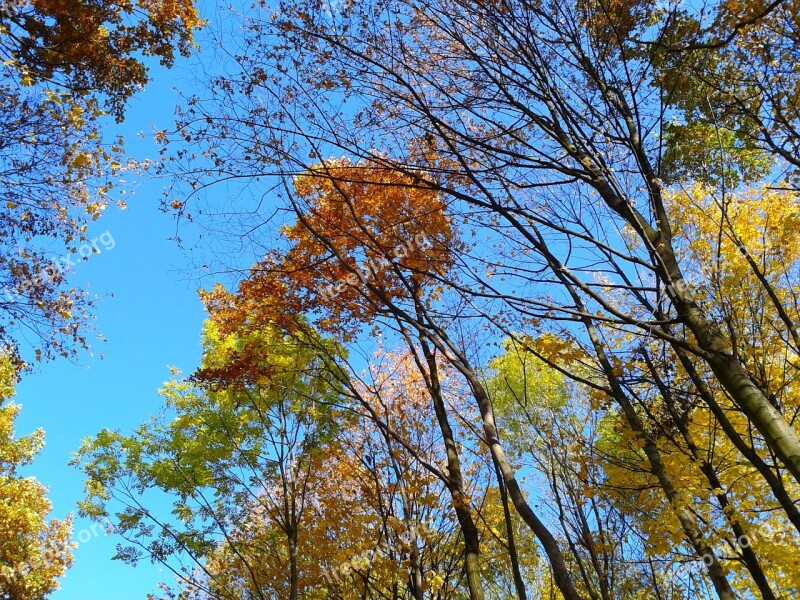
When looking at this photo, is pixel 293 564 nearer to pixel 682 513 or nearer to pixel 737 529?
pixel 682 513

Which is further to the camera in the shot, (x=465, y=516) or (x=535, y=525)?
(x=465, y=516)

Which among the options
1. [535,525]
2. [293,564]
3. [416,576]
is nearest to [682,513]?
[535,525]

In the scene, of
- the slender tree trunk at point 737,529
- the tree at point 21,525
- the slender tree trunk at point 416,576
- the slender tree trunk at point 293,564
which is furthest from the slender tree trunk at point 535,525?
the tree at point 21,525

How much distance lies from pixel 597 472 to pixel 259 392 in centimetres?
512

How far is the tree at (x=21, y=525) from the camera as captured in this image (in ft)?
37.1

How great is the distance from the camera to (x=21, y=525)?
11.5 metres

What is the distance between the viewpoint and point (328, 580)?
6926 millimetres

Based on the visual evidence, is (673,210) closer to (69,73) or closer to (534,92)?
(534,92)

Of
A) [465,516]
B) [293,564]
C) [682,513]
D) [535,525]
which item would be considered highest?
[293,564]

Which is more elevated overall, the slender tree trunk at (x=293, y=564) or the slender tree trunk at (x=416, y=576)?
the slender tree trunk at (x=293, y=564)

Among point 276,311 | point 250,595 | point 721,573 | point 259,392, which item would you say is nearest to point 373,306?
point 276,311

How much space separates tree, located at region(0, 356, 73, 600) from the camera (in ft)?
37.1

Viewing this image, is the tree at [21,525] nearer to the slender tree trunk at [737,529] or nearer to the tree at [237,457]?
the tree at [237,457]


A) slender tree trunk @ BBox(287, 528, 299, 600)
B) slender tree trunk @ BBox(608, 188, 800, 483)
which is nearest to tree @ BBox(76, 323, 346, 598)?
slender tree trunk @ BBox(287, 528, 299, 600)
